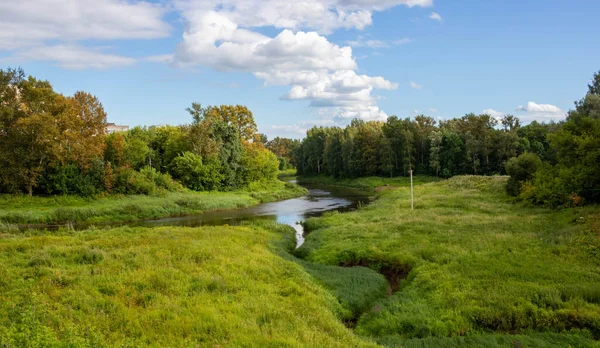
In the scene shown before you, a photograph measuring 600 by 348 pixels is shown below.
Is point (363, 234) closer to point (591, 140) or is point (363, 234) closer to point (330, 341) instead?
point (330, 341)

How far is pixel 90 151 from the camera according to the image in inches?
1844

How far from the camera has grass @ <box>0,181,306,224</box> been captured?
37.8 metres

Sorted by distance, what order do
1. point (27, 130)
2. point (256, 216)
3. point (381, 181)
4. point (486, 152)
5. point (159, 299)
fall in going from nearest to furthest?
point (159, 299)
point (27, 130)
point (256, 216)
point (486, 152)
point (381, 181)

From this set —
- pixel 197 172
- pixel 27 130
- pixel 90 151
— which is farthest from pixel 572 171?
pixel 27 130

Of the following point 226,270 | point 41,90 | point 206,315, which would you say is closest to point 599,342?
point 206,315

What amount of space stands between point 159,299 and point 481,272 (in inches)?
492

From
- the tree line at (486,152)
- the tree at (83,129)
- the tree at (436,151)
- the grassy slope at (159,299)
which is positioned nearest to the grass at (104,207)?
the tree at (83,129)

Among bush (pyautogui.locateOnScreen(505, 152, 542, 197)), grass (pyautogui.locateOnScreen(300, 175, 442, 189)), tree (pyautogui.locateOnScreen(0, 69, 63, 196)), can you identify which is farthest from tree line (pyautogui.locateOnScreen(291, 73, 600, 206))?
tree (pyautogui.locateOnScreen(0, 69, 63, 196))

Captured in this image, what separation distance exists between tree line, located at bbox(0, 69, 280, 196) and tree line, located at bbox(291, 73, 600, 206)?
31119mm

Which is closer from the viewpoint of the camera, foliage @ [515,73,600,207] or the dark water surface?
foliage @ [515,73,600,207]

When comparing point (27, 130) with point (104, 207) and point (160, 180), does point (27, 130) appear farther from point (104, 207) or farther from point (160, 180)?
point (160, 180)

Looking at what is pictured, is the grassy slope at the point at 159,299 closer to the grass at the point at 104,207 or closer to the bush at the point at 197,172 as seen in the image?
the grass at the point at 104,207

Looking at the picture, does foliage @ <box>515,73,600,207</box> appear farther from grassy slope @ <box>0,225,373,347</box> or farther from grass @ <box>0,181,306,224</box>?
grass @ <box>0,181,306,224</box>

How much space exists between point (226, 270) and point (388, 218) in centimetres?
1975
